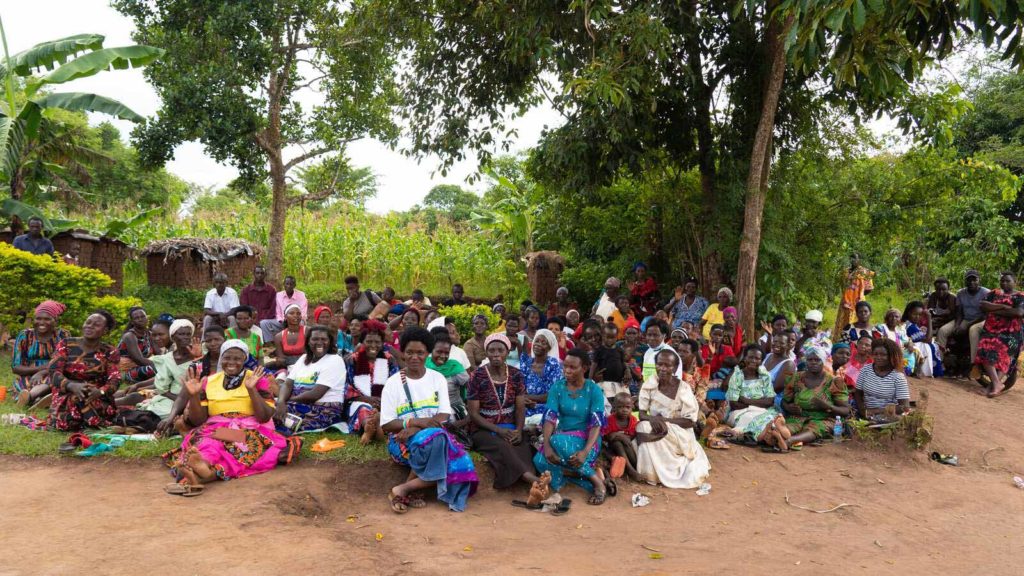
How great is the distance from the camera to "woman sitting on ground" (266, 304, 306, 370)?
7.62 m

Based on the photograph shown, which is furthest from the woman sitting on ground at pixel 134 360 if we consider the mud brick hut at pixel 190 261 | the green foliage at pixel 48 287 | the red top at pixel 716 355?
the mud brick hut at pixel 190 261

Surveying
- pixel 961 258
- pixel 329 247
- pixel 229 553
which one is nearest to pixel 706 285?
pixel 961 258

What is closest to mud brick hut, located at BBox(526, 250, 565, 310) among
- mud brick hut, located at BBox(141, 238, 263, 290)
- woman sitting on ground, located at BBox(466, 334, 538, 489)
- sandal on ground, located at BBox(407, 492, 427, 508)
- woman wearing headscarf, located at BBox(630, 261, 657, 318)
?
woman wearing headscarf, located at BBox(630, 261, 657, 318)

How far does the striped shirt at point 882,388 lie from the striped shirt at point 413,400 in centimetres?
454

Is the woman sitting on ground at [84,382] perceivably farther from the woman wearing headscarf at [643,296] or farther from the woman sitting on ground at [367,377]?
the woman wearing headscarf at [643,296]

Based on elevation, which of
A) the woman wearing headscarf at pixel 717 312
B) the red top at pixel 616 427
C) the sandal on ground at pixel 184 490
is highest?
the woman wearing headscarf at pixel 717 312

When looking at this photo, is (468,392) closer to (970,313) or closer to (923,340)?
(923,340)

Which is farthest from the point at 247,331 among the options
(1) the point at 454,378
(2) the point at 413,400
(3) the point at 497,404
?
(3) the point at 497,404

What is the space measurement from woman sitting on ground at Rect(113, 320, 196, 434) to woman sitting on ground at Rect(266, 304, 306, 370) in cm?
92

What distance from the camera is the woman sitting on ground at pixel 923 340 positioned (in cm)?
996

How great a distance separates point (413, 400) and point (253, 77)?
7186mm

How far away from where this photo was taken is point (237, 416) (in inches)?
229

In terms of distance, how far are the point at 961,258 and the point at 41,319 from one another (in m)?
14.9

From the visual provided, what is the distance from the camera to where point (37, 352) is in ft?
24.1
